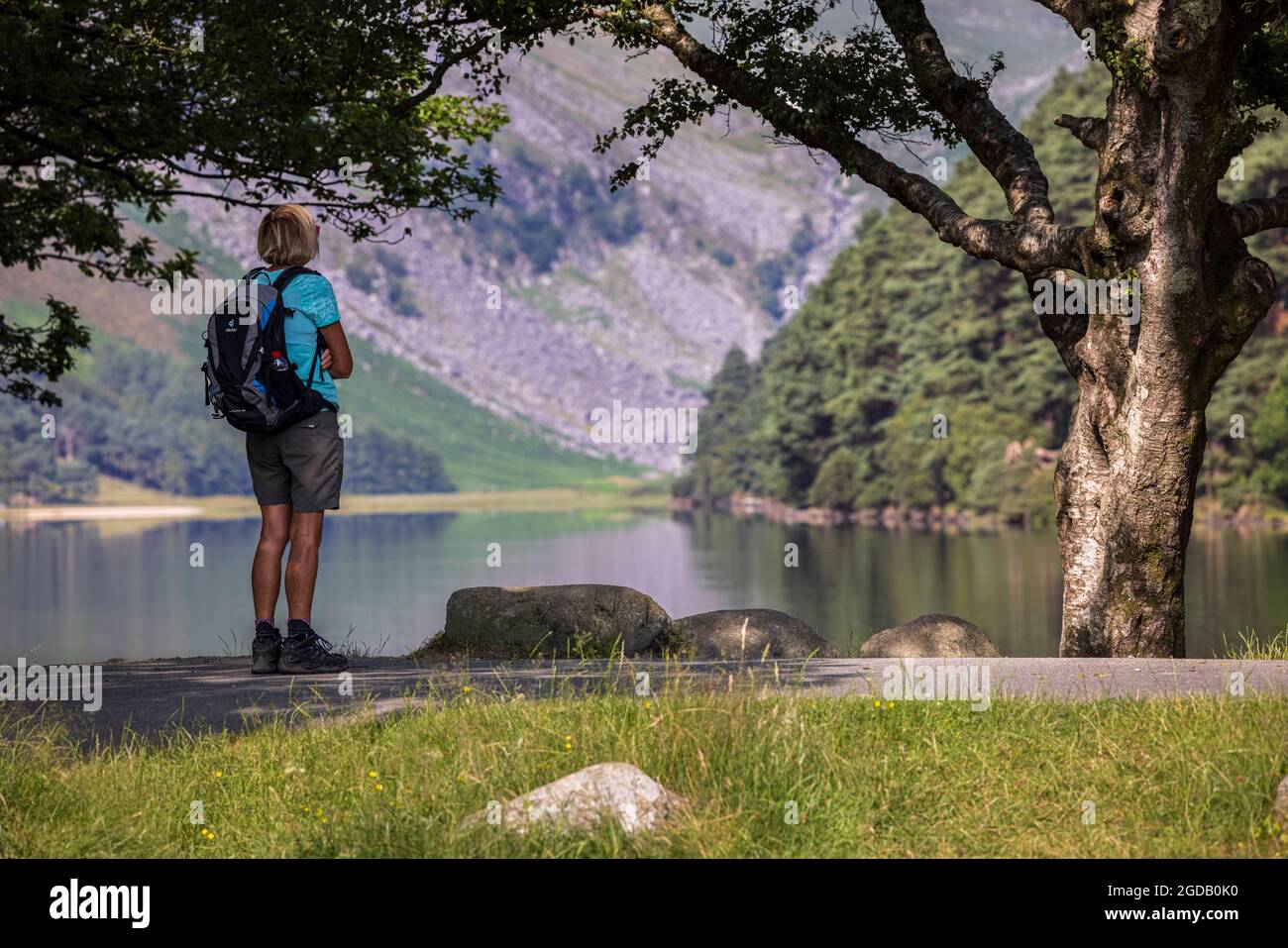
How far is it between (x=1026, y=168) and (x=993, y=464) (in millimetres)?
65634

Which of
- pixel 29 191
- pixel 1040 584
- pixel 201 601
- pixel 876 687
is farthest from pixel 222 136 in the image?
pixel 201 601

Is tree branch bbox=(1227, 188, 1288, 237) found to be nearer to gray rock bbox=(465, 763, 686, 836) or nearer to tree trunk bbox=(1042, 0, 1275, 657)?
tree trunk bbox=(1042, 0, 1275, 657)

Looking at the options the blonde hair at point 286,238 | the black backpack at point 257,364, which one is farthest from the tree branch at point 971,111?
the black backpack at point 257,364

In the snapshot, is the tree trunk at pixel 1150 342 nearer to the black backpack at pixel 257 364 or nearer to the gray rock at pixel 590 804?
the black backpack at pixel 257 364

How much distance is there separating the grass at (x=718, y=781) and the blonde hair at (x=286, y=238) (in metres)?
3.20

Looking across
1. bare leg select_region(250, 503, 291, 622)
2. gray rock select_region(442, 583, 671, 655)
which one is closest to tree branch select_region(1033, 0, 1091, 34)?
gray rock select_region(442, 583, 671, 655)

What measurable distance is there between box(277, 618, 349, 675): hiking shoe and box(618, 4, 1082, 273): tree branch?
713cm

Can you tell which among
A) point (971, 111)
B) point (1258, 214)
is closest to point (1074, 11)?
point (971, 111)

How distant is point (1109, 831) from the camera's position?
7.49 meters

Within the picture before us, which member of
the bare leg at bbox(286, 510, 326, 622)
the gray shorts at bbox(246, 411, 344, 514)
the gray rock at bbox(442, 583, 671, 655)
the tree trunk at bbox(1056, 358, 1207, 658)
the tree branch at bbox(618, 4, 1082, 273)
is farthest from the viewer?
the tree branch at bbox(618, 4, 1082, 273)

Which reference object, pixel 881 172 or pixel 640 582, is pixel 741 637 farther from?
pixel 640 582

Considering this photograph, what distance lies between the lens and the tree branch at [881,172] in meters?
15.9

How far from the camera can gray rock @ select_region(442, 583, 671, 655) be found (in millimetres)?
14977
